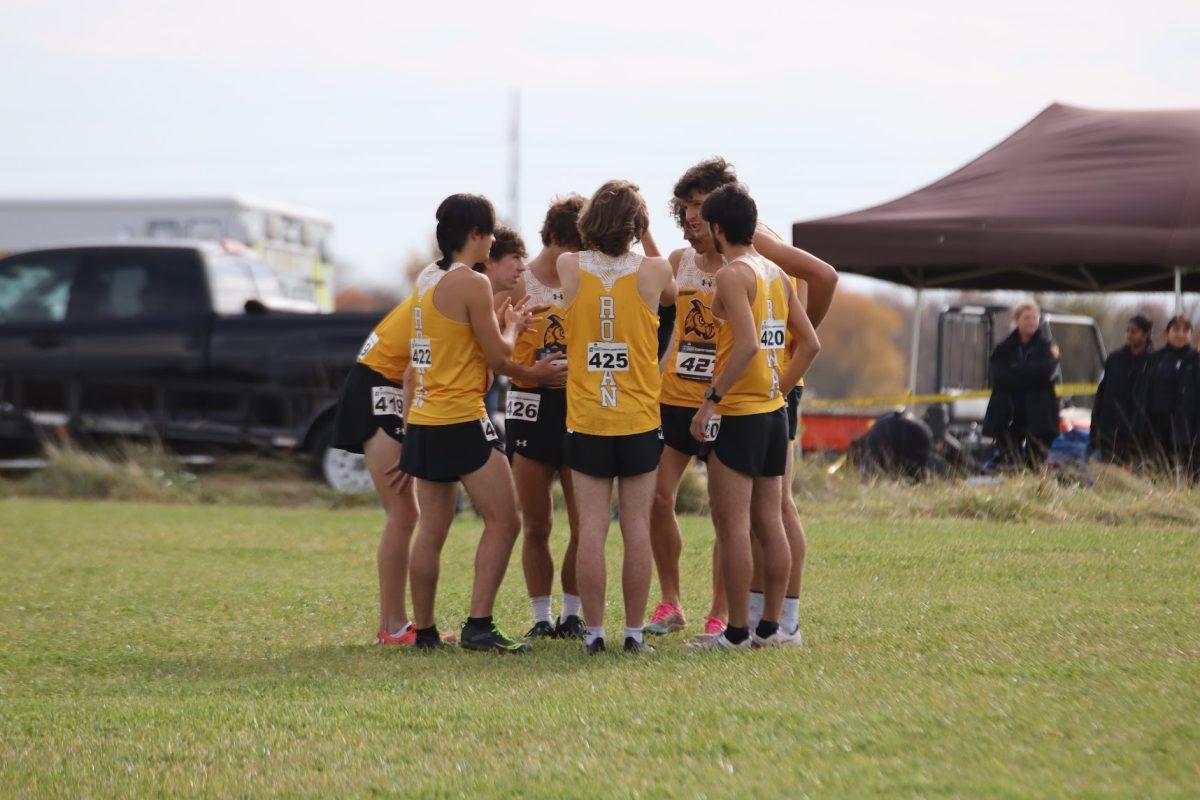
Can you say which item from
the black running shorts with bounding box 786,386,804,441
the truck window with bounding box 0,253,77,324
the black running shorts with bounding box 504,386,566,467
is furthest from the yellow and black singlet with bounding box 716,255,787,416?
the truck window with bounding box 0,253,77,324

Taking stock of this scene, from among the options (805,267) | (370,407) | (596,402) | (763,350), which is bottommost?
(370,407)

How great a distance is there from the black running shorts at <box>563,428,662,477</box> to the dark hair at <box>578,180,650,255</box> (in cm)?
74

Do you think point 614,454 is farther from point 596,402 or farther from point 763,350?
point 763,350

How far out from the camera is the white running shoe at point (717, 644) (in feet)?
20.3

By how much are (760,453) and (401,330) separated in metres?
1.70

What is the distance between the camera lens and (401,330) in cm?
677

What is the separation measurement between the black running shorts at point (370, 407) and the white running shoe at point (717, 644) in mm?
1592

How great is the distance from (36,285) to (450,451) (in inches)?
426

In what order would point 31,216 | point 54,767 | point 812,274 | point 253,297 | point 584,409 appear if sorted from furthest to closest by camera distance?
point 31,216 → point 253,297 → point 812,274 → point 584,409 → point 54,767

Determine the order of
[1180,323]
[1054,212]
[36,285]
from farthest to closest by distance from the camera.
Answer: [36,285] → [1054,212] → [1180,323]

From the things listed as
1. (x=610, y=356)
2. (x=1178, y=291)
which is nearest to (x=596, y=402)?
(x=610, y=356)

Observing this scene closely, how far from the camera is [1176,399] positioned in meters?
13.1

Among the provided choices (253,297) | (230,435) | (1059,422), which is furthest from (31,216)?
(1059,422)

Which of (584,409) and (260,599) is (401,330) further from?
(260,599)
